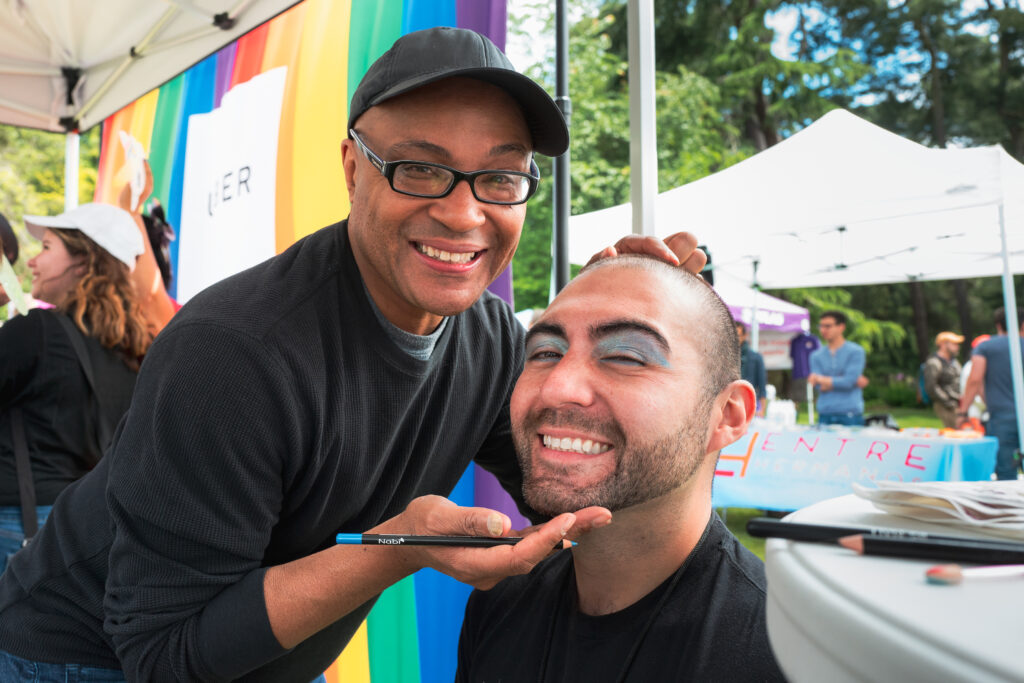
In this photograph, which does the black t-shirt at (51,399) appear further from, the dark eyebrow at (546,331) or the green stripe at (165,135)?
the green stripe at (165,135)

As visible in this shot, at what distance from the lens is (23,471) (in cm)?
256

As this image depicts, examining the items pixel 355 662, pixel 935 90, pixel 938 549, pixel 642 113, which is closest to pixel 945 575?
pixel 938 549

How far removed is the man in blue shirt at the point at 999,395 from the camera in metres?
6.29

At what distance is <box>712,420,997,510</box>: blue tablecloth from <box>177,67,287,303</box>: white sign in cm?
320

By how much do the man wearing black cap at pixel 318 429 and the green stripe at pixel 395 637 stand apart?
2.69 feet

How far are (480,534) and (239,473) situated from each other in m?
0.46

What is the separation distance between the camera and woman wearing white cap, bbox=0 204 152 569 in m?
2.52

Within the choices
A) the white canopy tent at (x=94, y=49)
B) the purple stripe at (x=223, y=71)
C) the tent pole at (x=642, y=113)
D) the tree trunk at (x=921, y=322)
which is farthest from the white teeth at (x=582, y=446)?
the tree trunk at (x=921, y=322)

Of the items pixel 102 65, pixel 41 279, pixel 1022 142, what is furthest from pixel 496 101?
pixel 1022 142

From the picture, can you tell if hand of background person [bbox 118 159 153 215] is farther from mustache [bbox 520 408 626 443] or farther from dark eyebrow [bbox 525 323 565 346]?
mustache [bbox 520 408 626 443]

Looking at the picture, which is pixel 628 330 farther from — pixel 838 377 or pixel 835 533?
pixel 838 377

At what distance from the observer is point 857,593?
0.50 metres

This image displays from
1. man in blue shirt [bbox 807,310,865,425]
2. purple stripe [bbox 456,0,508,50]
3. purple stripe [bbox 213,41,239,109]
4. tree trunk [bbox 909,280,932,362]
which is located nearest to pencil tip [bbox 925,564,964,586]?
purple stripe [bbox 456,0,508,50]

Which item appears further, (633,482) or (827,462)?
(827,462)
